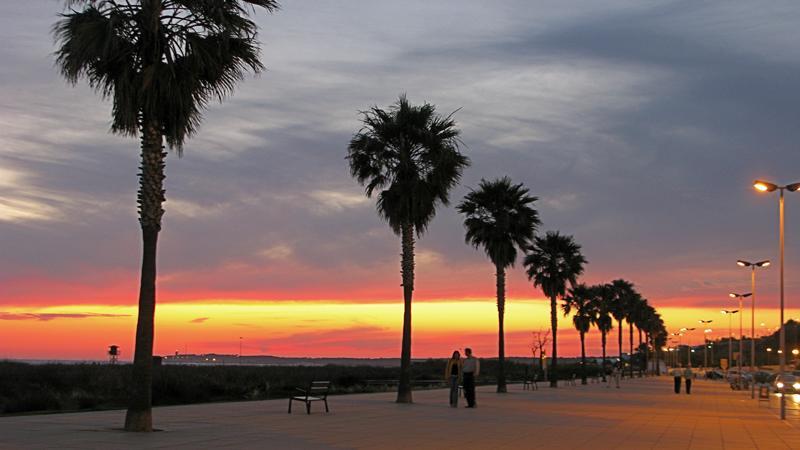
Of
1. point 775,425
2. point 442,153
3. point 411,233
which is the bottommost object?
point 775,425

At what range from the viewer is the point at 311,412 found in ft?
91.2

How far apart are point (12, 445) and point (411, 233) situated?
72.1 feet

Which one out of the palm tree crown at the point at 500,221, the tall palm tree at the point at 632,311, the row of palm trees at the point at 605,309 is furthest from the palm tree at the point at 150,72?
the tall palm tree at the point at 632,311

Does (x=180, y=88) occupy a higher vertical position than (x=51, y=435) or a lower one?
higher

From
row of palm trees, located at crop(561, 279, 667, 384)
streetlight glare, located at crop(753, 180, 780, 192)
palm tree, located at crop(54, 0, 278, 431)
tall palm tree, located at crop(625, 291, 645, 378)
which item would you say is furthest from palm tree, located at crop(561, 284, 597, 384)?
palm tree, located at crop(54, 0, 278, 431)

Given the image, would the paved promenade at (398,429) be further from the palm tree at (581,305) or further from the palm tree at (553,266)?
the palm tree at (581,305)

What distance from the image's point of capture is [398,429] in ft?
72.7

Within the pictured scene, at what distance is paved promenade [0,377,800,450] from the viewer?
59.3 ft

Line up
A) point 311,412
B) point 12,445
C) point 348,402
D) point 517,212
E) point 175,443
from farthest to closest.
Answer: point 517,212 → point 348,402 → point 311,412 → point 175,443 → point 12,445

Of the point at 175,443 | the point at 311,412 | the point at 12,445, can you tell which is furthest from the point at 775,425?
the point at 12,445

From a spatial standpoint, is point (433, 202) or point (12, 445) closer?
point (12, 445)

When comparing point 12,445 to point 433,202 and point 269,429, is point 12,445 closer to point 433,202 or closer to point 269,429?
point 269,429

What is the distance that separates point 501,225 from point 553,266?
1659cm

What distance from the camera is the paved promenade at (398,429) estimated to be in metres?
18.1
